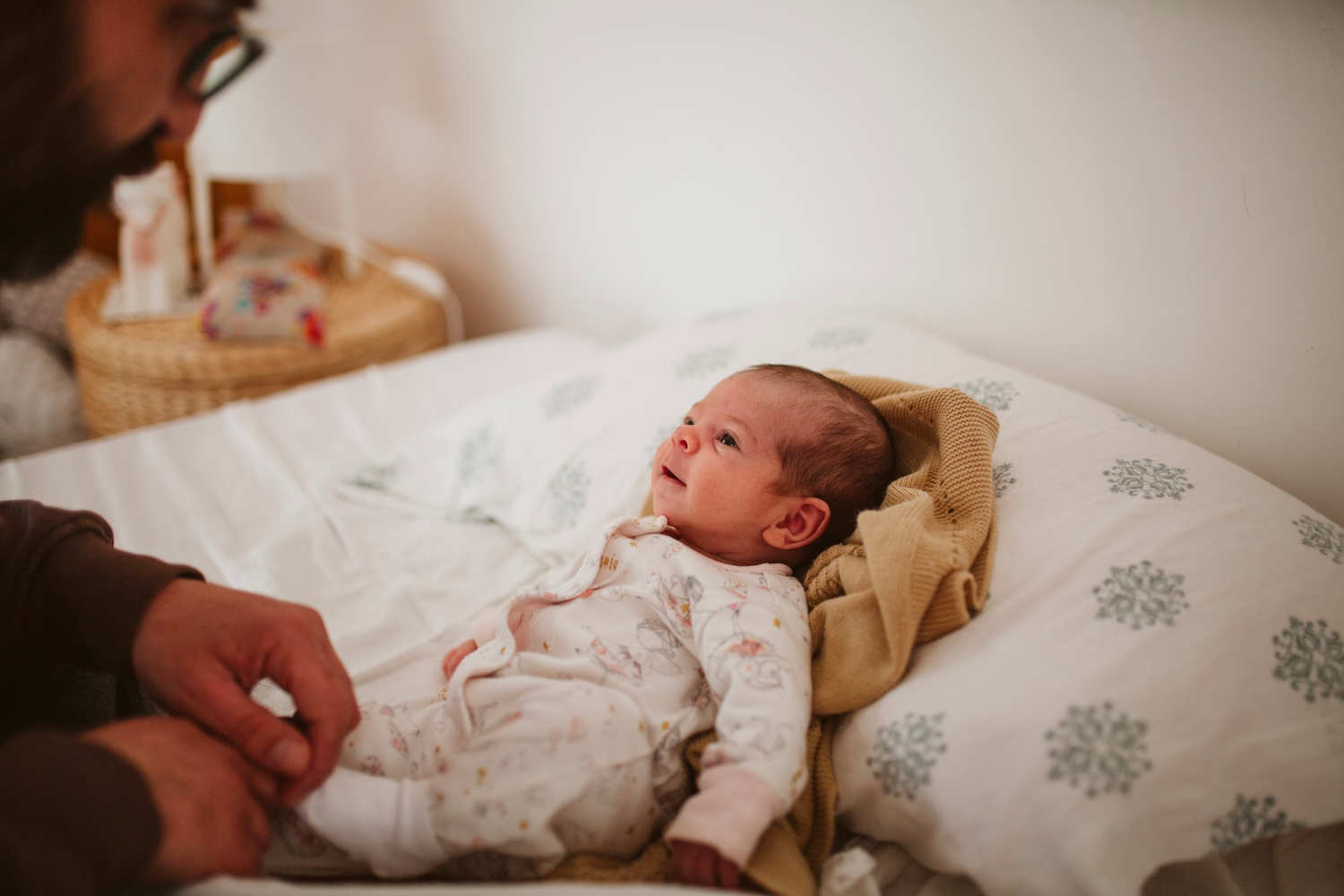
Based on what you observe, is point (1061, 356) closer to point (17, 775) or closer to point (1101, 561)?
point (1101, 561)

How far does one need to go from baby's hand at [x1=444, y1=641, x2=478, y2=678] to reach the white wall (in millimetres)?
834

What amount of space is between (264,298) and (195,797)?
1424 millimetres

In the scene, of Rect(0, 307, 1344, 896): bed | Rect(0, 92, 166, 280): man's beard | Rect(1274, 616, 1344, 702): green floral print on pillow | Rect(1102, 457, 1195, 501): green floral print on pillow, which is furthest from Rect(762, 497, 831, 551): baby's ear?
Rect(0, 92, 166, 280): man's beard

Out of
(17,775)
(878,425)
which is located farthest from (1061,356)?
(17,775)

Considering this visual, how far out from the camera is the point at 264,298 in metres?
1.77

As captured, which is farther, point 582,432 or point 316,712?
point 582,432

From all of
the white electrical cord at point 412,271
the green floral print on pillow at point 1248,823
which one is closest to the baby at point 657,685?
the green floral print on pillow at point 1248,823

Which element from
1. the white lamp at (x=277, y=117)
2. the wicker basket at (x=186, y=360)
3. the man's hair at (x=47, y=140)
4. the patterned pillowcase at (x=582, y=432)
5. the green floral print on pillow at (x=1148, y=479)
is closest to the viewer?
the man's hair at (x=47, y=140)

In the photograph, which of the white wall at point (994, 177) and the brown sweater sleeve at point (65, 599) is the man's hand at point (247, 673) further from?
the white wall at point (994, 177)

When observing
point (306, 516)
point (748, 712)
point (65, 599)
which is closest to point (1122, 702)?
point (748, 712)

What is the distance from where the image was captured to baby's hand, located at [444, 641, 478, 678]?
89 cm

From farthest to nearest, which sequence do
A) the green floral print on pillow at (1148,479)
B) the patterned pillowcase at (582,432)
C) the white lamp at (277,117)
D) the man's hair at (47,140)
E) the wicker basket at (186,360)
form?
the white lamp at (277,117), the wicker basket at (186,360), the patterned pillowcase at (582,432), the green floral print on pillow at (1148,479), the man's hair at (47,140)

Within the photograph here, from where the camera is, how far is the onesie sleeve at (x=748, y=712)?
2.11ft

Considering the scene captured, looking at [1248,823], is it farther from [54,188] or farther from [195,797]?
[54,188]
